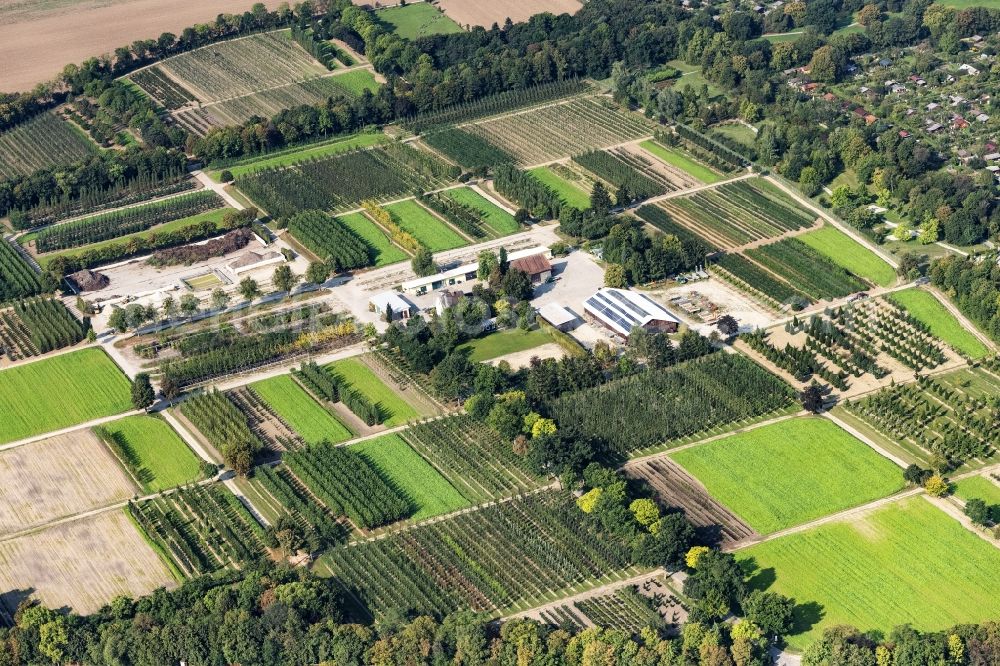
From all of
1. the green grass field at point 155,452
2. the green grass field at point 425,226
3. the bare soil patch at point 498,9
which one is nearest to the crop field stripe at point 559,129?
the green grass field at point 425,226

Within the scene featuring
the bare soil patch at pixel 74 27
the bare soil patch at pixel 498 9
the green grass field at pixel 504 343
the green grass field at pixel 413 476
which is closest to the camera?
the green grass field at pixel 413 476

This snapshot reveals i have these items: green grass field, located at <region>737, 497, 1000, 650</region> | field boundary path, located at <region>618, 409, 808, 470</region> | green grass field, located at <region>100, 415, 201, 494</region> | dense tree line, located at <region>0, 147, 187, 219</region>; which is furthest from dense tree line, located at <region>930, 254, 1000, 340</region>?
dense tree line, located at <region>0, 147, 187, 219</region>

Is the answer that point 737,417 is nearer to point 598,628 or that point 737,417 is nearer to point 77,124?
point 598,628

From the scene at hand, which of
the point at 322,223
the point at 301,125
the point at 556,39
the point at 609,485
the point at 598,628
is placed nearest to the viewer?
the point at 598,628

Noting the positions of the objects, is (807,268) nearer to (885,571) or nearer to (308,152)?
(885,571)

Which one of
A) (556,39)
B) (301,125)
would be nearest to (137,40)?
(301,125)

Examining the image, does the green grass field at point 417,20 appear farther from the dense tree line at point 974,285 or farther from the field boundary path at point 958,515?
the field boundary path at point 958,515
